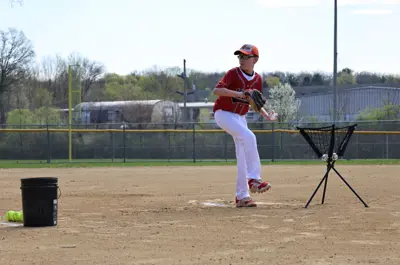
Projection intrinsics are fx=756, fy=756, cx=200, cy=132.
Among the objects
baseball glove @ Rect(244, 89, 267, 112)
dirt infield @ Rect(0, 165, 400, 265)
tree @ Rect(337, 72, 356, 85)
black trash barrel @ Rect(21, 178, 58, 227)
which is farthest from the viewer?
tree @ Rect(337, 72, 356, 85)

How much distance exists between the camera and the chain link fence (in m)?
34.6

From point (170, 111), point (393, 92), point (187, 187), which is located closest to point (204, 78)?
point (170, 111)

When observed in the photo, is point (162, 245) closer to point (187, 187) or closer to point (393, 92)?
point (187, 187)

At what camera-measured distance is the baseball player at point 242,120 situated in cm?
1070

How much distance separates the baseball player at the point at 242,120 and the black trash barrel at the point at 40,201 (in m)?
2.86

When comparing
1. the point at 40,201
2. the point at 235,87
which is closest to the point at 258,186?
the point at 235,87

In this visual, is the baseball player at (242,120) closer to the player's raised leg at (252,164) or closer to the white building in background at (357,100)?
the player's raised leg at (252,164)

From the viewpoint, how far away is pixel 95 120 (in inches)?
2542

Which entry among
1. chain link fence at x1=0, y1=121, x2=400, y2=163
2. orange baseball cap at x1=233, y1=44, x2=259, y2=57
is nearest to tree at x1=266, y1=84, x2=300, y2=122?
chain link fence at x1=0, y1=121, x2=400, y2=163

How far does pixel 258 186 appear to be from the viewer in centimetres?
1060

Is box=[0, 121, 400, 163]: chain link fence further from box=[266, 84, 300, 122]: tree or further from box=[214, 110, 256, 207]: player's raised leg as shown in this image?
box=[214, 110, 256, 207]: player's raised leg

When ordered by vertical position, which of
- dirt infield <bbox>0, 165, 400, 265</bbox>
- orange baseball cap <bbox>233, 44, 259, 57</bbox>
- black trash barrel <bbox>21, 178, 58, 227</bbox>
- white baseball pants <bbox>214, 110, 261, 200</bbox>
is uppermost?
orange baseball cap <bbox>233, 44, 259, 57</bbox>

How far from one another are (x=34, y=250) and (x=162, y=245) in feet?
4.04

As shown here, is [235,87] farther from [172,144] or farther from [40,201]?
[172,144]
